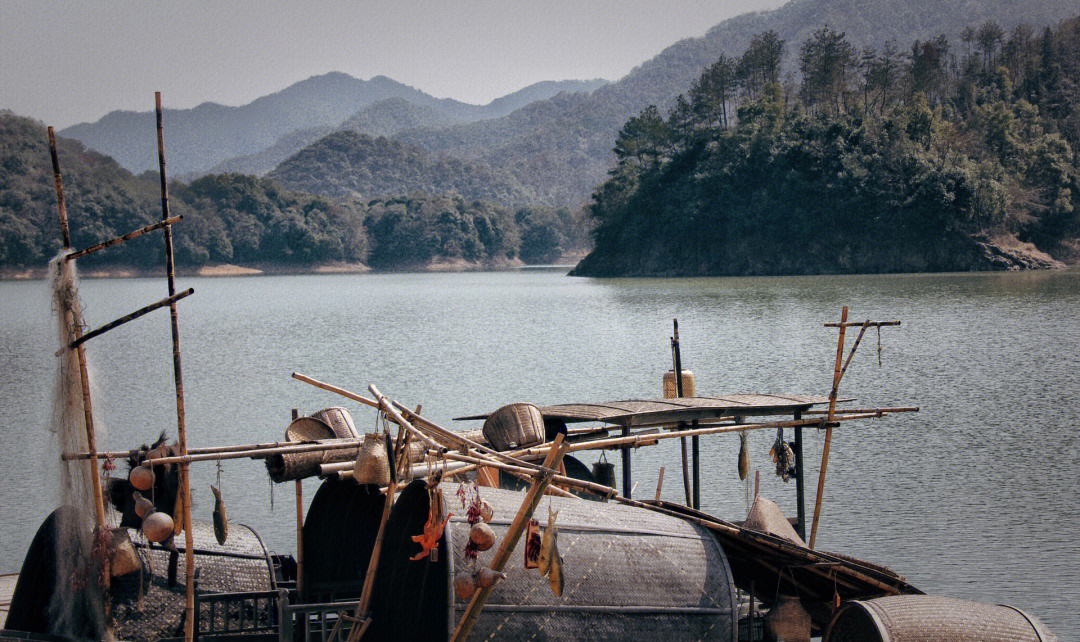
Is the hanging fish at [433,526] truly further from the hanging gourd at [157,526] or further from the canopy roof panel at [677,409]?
the canopy roof panel at [677,409]

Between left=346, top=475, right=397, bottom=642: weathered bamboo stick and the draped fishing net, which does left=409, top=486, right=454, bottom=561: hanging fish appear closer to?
left=346, top=475, right=397, bottom=642: weathered bamboo stick

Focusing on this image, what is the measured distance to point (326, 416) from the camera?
10.3 metres

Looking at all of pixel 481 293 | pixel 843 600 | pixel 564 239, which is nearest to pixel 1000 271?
pixel 481 293

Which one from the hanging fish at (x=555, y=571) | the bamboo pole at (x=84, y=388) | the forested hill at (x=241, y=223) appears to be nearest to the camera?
the hanging fish at (x=555, y=571)

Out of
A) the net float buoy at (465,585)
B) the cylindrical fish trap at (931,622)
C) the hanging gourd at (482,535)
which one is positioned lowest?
the cylindrical fish trap at (931,622)

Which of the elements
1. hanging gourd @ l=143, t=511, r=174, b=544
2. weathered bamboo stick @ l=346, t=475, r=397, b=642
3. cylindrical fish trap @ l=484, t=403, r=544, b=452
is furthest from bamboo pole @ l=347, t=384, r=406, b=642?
cylindrical fish trap @ l=484, t=403, r=544, b=452

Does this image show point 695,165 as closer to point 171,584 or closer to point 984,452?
point 984,452

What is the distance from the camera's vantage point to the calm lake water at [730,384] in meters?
14.7

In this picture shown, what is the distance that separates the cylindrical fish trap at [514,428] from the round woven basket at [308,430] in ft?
4.63

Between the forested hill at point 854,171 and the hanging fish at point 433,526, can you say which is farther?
the forested hill at point 854,171

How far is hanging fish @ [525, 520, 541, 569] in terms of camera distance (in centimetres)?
716

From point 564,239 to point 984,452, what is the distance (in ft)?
405

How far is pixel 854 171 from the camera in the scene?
65.8 metres

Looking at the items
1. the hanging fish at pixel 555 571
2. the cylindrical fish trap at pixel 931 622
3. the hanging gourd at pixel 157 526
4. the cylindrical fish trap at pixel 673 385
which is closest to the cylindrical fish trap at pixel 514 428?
the hanging fish at pixel 555 571
